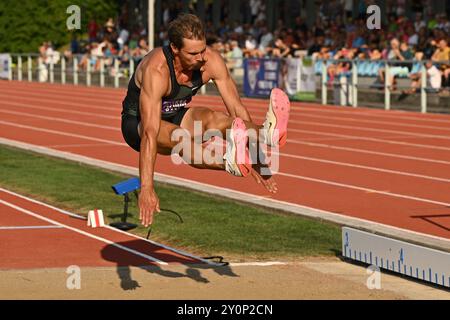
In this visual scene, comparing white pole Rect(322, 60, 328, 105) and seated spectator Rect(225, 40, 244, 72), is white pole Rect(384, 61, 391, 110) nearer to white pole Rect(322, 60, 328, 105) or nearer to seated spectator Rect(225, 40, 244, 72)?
white pole Rect(322, 60, 328, 105)

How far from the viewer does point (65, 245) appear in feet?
38.5

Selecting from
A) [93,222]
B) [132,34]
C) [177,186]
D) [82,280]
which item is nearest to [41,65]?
[132,34]

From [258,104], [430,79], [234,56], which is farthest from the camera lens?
[234,56]

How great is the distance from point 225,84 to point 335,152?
10.8 metres

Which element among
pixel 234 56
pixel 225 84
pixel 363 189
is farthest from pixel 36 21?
pixel 225 84

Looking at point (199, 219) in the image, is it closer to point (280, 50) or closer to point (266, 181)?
point (266, 181)

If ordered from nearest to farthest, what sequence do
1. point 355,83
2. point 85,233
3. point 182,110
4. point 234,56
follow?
point 182,110 < point 85,233 < point 355,83 < point 234,56

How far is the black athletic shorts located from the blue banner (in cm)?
2256

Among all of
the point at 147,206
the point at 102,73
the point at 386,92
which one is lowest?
the point at 102,73

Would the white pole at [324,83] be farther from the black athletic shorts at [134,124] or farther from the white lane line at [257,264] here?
the black athletic shorts at [134,124]

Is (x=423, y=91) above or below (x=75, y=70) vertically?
above

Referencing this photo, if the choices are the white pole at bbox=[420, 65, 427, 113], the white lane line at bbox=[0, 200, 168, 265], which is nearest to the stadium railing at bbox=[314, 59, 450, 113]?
the white pole at bbox=[420, 65, 427, 113]

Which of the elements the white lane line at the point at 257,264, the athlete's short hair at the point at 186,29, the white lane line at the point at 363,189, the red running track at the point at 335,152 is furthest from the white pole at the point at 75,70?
the athlete's short hair at the point at 186,29

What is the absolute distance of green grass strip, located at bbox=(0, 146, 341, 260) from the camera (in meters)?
11.5
